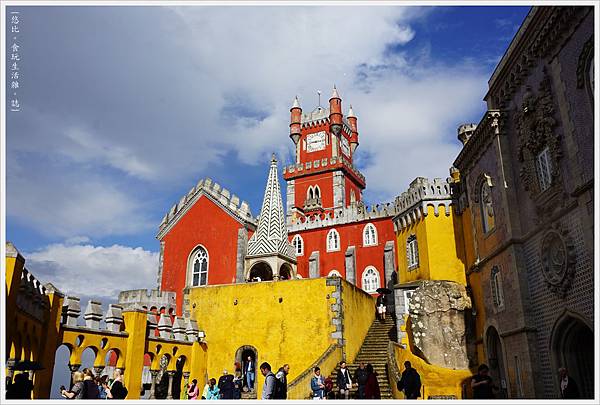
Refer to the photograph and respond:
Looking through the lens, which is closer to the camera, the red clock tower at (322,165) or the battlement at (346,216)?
the battlement at (346,216)

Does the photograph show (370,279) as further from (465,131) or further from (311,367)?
(311,367)

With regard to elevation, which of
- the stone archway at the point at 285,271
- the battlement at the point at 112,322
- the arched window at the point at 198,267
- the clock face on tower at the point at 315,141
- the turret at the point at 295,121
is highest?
the turret at the point at 295,121

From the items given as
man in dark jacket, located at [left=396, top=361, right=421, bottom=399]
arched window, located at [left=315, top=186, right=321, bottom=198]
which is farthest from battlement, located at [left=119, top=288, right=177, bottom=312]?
arched window, located at [left=315, top=186, right=321, bottom=198]

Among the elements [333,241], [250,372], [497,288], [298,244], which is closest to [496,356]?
[497,288]

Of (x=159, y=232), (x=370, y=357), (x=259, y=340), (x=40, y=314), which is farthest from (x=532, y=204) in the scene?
(x=159, y=232)

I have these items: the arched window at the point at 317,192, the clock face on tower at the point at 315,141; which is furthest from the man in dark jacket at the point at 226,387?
the clock face on tower at the point at 315,141

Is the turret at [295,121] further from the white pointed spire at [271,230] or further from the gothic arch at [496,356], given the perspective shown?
the gothic arch at [496,356]

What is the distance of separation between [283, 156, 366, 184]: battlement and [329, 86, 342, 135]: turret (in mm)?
3242

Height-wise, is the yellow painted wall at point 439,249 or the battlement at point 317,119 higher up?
the battlement at point 317,119

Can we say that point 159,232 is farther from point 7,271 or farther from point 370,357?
point 7,271

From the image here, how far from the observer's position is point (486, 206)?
1781 centimetres

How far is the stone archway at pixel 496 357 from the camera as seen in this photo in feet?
53.3

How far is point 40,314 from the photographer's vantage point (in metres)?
12.3

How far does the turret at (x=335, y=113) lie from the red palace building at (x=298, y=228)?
4 cm
